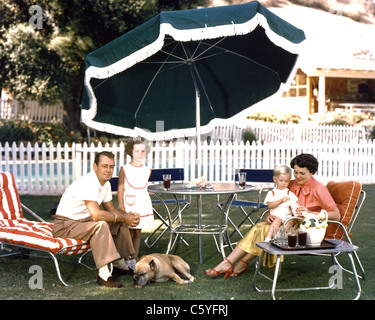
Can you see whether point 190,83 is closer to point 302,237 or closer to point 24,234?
point 24,234

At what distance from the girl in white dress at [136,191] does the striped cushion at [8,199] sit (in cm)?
121

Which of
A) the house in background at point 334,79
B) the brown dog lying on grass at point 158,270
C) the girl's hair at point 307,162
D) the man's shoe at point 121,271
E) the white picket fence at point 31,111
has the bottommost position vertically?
the man's shoe at point 121,271

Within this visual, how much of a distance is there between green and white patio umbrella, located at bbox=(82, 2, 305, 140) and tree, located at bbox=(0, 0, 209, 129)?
9.85 meters

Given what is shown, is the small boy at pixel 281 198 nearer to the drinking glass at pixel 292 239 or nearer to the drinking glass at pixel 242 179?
the drinking glass at pixel 292 239

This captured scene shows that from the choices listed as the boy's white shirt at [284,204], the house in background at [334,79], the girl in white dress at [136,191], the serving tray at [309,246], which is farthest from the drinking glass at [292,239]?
the house in background at [334,79]

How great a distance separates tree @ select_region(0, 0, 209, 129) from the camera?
57.9 feet

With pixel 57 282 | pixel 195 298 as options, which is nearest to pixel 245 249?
pixel 195 298

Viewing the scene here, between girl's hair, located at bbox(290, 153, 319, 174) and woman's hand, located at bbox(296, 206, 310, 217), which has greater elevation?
girl's hair, located at bbox(290, 153, 319, 174)

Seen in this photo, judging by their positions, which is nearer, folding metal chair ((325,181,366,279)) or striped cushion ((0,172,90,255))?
striped cushion ((0,172,90,255))

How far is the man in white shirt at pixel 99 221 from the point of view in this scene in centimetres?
520

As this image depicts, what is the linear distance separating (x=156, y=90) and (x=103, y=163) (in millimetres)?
2619

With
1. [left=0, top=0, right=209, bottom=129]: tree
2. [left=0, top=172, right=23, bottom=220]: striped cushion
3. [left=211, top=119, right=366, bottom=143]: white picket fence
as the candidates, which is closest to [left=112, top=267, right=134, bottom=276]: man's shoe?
[left=0, top=172, right=23, bottom=220]: striped cushion

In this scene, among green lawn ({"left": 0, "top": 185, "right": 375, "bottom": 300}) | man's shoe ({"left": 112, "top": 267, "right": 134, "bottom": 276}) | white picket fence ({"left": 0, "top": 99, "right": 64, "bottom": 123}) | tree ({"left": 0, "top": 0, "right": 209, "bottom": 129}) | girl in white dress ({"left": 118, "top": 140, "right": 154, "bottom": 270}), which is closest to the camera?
green lawn ({"left": 0, "top": 185, "right": 375, "bottom": 300})

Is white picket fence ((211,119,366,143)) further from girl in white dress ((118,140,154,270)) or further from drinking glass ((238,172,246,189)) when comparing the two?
girl in white dress ((118,140,154,270))
